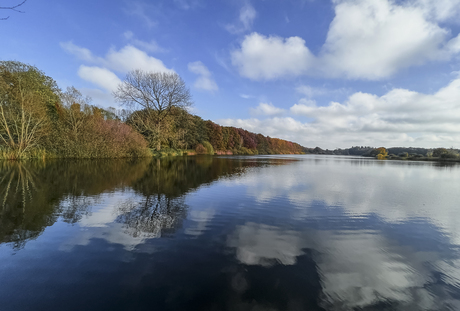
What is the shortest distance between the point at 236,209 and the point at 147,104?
27.5 meters

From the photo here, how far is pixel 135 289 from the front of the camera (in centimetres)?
221

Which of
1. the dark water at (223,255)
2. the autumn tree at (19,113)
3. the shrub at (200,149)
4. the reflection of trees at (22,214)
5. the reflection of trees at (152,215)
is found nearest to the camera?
the dark water at (223,255)

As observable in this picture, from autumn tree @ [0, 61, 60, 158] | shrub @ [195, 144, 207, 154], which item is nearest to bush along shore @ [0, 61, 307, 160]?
autumn tree @ [0, 61, 60, 158]

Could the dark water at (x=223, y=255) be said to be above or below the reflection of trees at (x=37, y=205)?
below

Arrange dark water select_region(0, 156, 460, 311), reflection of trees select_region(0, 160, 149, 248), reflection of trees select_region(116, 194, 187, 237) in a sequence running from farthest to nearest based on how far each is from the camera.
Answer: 1. reflection of trees select_region(116, 194, 187, 237)
2. reflection of trees select_region(0, 160, 149, 248)
3. dark water select_region(0, 156, 460, 311)

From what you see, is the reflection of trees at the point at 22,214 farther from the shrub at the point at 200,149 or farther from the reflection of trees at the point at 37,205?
the shrub at the point at 200,149

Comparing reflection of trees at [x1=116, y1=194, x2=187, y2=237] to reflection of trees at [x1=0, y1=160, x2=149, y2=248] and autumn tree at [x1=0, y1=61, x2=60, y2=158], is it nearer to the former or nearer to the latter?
reflection of trees at [x1=0, y1=160, x2=149, y2=248]

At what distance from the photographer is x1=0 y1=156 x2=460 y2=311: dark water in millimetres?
2121

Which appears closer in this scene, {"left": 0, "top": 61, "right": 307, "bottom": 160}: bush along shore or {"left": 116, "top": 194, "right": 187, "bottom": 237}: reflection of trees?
{"left": 116, "top": 194, "right": 187, "bottom": 237}: reflection of trees

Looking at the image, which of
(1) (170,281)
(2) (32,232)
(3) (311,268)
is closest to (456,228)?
(3) (311,268)

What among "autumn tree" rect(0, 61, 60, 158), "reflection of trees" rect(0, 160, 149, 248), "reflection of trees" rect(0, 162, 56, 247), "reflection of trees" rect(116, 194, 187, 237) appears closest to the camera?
"reflection of trees" rect(0, 162, 56, 247)

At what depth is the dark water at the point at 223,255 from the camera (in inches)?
83.5

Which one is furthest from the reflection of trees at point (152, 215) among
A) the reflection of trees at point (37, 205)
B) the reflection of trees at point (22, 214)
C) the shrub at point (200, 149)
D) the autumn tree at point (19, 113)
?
the shrub at point (200, 149)

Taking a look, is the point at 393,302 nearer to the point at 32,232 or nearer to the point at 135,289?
the point at 135,289
